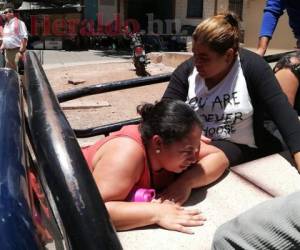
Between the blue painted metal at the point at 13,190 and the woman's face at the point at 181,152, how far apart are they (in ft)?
2.15

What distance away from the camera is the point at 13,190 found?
0.79 metres

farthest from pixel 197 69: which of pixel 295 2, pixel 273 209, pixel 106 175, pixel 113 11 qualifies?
pixel 113 11

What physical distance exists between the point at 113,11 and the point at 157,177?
77.2 feet

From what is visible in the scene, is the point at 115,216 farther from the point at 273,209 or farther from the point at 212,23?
the point at 212,23

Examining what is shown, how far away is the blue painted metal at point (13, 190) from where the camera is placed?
693 mm

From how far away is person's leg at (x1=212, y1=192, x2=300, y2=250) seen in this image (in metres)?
1.23

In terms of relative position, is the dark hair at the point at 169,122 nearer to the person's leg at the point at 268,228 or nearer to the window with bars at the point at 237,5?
the person's leg at the point at 268,228

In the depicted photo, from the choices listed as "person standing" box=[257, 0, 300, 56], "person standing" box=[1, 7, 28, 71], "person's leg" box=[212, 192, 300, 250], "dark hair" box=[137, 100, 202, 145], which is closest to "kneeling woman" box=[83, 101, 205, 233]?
"dark hair" box=[137, 100, 202, 145]

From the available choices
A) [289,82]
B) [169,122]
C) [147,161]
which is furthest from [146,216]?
[289,82]

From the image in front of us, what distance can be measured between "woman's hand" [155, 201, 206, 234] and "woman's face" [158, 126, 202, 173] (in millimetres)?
144

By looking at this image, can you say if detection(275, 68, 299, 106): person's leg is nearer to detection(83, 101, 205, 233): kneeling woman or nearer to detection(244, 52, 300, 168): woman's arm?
detection(244, 52, 300, 168): woman's arm

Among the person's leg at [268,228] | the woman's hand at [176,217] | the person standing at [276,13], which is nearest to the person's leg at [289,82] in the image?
the person standing at [276,13]

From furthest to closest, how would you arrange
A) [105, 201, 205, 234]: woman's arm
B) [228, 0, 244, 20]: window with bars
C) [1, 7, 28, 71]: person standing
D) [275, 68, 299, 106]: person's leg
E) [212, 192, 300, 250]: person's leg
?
[228, 0, 244, 20]: window with bars, [1, 7, 28, 71]: person standing, [275, 68, 299, 106]: person's leg, [105, 201, 205, 234]: woman's arm, [212, 192, 300, 250]: person's leg

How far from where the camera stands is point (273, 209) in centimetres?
129
